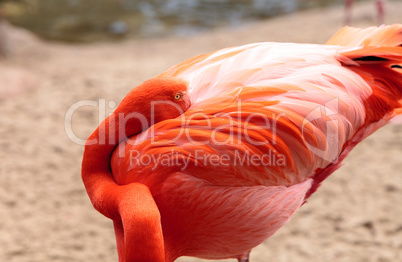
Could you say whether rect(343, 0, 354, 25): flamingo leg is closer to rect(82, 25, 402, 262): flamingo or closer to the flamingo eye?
rect(82, 25, 402, 262): flamingo

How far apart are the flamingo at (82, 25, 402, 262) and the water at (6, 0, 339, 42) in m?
5.42

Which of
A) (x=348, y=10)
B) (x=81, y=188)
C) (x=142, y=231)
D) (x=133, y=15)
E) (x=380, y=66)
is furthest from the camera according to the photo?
(x=133, y=15)

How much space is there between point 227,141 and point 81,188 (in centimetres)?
192

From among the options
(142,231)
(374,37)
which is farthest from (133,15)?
(142,231)

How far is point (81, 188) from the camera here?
296cm

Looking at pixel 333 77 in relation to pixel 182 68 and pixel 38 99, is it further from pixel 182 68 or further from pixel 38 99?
pixel 38 99

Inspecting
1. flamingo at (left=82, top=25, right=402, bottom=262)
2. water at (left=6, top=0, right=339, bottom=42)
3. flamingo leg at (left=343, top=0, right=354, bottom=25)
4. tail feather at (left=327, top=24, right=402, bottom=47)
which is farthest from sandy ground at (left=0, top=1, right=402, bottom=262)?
flamingo leg at (left=343, top=0, right=354, bottom=25)

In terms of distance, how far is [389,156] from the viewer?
10.0 feet

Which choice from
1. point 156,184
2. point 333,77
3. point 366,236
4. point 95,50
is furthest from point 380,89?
point 95,50

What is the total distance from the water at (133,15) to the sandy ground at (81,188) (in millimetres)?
→ 1953

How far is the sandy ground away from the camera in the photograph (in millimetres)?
2387

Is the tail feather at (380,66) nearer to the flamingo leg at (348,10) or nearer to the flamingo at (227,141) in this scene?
the flamingo at (227,141)

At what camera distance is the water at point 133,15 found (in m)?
6.89

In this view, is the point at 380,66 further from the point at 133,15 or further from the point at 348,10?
the point at 133,15
